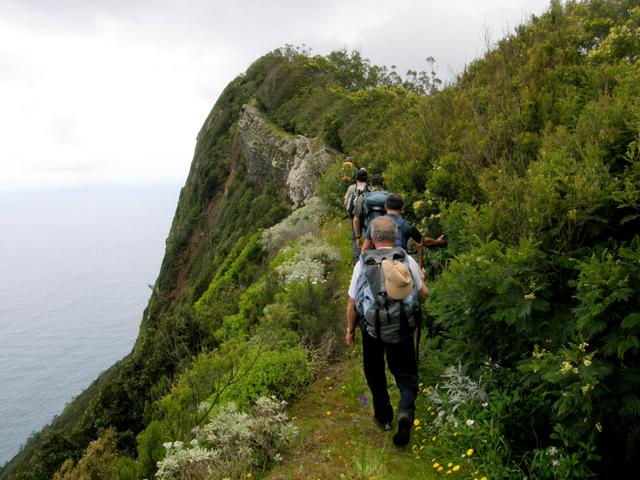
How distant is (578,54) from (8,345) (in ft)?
761

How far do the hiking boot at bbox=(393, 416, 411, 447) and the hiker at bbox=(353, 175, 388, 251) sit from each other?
287cm

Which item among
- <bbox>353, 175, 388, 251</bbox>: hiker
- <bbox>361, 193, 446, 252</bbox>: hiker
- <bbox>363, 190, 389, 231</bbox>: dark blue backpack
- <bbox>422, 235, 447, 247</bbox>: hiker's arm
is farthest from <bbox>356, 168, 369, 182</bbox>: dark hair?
<bbox>422, 235, 447, 247</bbox>: hiker's arm

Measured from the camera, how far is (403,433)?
13.2 feet

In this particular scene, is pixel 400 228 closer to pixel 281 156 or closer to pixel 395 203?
pixel 395 203

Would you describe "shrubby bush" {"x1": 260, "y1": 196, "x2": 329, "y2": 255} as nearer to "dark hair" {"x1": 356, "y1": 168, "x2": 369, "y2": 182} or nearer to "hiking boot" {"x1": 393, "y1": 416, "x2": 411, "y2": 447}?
"dark hair" {"x1": 356, "y1": 168, "x2": 369, "y2": 182}

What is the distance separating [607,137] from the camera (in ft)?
12.9

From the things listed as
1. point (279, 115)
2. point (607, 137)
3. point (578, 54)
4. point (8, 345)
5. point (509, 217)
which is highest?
point (279, 115)

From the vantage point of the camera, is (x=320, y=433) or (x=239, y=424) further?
(x=320, y=433)

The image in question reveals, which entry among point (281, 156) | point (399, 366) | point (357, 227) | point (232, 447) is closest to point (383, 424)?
point (399, 366)

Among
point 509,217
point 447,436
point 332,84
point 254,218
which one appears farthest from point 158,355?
point 332,84

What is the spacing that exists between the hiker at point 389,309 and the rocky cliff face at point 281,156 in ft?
56.5

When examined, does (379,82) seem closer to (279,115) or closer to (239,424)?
(279,115)

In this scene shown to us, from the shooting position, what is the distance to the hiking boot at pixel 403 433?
156 inches

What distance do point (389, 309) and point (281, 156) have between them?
27.9 metres
